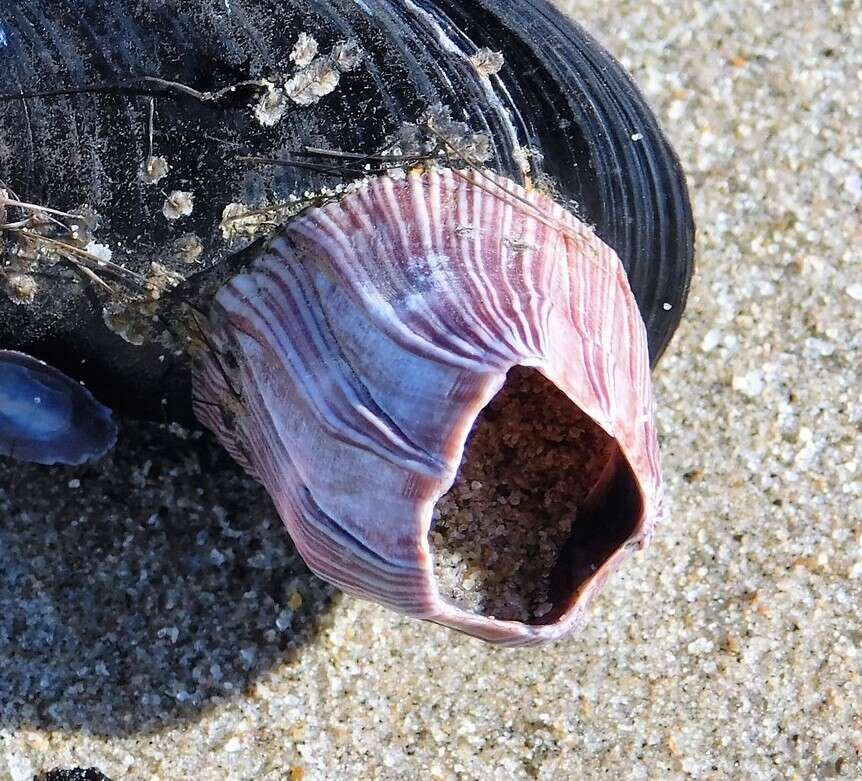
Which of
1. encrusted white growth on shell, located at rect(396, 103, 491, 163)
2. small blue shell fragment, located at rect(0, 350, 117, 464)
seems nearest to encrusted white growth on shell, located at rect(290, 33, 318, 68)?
Answer: encrusted white growth on shell, located at rect(396, 103, 491, 163)

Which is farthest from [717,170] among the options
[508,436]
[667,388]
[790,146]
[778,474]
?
[508,436]

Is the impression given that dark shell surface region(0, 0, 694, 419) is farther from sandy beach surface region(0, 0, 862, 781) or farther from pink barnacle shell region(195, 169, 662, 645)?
sandy beach surface region(0, 0, 862, 781)

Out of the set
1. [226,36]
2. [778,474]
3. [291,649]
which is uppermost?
[226,36]

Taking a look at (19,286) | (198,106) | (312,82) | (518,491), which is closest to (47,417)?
(19,286)

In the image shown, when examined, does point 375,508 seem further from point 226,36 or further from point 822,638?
point 822,638

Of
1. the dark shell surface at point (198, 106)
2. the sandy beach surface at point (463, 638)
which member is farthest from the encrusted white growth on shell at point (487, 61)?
the sandy beach surface at point (463, 638)
